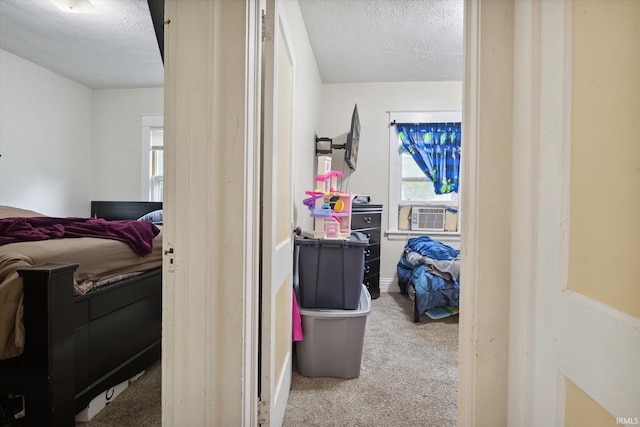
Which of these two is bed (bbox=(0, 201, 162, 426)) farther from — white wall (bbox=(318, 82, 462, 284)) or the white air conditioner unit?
the white air conditioner unit

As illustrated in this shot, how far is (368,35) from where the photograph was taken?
8.70 ft

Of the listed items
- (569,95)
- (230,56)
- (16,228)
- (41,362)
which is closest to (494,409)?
(569,95)

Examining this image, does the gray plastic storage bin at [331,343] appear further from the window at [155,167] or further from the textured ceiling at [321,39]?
the window at [155,167]

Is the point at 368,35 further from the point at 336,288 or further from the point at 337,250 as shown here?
the point at 336,288

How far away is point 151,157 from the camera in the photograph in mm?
4117

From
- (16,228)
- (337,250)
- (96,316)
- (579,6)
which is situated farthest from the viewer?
(337,250)

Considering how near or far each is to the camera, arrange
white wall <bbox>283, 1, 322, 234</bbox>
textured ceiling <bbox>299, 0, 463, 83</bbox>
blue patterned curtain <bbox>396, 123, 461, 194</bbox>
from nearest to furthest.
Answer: white wall <bbox>283, 1, 322, 234</bbox>, textured ceiling <bbox>299, 0, 463, 83</bbox>, blue patterned curtain <bbox>396, 123, 461, 194</bbox>

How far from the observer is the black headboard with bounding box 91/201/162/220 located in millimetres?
4023

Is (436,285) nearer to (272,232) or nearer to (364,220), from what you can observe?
(364,220)

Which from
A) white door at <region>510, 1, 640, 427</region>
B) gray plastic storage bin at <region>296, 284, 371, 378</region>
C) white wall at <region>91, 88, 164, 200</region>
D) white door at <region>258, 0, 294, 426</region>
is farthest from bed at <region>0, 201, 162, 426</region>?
white wall at <region>91, 88, 164, 200</region>

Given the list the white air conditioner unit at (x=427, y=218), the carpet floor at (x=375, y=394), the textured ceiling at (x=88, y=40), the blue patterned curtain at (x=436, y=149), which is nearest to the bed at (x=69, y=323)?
the carpet floor at (x=375, y=394)

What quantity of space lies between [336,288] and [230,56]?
1.32 metres

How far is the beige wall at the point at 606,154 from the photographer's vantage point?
20.5 inches

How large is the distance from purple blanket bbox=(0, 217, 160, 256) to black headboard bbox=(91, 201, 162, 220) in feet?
6.77
